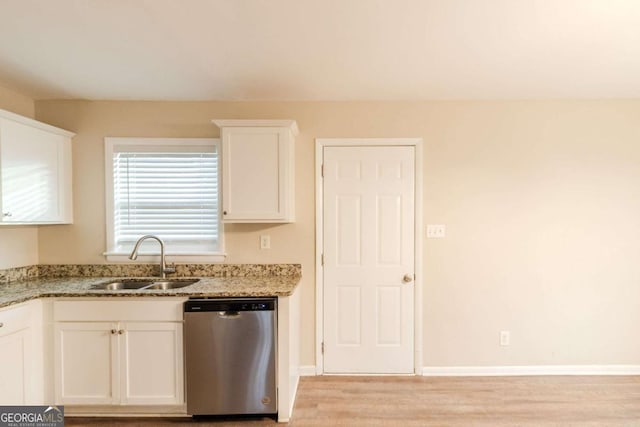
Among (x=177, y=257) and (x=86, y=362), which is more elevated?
(x=177, y=257)

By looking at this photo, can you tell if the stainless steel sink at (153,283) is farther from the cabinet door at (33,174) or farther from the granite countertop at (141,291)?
the cabinet door at (33,174)

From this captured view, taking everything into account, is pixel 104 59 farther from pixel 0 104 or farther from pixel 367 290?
pixel 367 290

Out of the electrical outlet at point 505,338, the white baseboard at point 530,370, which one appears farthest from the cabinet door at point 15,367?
the electrical outlet at point 505,338

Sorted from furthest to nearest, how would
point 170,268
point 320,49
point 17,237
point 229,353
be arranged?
point 170,268 < point 17,237 < point 229,353 < point 320,49

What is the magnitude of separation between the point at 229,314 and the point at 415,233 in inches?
64.5

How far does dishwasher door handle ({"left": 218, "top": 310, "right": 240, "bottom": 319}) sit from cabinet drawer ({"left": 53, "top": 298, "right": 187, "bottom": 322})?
274mm

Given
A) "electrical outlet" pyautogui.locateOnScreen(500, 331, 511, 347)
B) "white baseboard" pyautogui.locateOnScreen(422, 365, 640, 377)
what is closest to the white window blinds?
"white baseboard" pyautogui.locateOnScreen(422, 365, 640, 377)

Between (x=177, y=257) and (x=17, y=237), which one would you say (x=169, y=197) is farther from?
(x=17, y=237)

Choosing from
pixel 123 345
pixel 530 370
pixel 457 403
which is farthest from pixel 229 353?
pixel 530 370

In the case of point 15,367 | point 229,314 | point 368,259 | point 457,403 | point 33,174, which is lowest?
point 457,403

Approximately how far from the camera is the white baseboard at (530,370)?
2820 millimetres

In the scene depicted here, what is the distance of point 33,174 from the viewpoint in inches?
96.5

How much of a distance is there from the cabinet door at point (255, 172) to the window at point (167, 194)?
0.38 meters

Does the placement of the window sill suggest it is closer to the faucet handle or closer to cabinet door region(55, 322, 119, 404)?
the faucet handle
